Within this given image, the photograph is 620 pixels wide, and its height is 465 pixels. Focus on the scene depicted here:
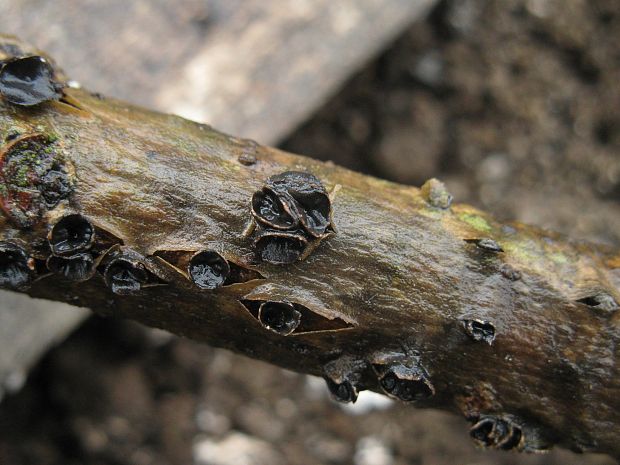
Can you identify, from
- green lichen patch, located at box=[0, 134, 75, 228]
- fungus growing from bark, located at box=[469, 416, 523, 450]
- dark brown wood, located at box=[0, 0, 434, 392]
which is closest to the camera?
green lichen patch, located at box=[0, 134, 75, 228]

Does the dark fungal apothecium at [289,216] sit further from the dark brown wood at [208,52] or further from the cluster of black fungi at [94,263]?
the dark brown wood at [208,52]

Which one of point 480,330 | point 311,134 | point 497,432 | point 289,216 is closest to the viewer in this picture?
point 289,216

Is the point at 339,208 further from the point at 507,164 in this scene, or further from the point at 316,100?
the point at 507,164

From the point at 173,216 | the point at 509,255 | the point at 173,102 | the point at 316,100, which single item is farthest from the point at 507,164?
the point at 173,216

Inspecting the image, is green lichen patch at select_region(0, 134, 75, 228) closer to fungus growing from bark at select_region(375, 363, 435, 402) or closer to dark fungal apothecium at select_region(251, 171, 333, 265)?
dark fungal apothecium at select_region(251, 171, 333, 265)

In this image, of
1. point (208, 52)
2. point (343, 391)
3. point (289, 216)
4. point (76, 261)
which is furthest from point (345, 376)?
point (208, 52)

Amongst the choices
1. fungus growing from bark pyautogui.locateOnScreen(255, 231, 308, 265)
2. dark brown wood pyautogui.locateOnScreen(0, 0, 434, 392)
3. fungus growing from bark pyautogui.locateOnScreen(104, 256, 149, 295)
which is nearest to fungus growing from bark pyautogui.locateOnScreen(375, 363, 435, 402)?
fungus growing from bark pyautogui.locateOnScreen(255, 231, 308, 265)

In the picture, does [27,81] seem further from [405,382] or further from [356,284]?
[405,382]
